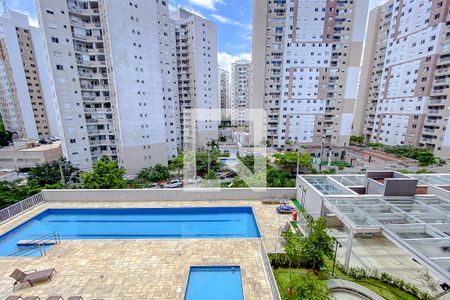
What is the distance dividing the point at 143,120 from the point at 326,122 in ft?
106

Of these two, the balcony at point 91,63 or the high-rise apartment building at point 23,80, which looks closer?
the balcony at point 91,63

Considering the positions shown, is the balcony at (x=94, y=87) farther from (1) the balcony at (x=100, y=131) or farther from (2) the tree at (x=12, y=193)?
(2) the tree at (x=12, y=193)

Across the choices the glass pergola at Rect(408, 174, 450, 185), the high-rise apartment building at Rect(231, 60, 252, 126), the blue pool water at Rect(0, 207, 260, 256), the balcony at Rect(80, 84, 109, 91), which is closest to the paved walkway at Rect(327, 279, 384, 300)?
the blue pool water at Rect(0, 207, 260, 256)

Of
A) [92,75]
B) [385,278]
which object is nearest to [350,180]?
[385,278]

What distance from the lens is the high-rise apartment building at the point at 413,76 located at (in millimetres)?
28141

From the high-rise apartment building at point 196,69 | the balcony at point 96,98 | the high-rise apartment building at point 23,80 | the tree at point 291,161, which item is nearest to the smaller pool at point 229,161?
the tree at point 291,161

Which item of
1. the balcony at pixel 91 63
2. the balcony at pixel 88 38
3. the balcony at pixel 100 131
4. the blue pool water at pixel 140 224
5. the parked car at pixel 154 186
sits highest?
the balcony at pixel 88 38

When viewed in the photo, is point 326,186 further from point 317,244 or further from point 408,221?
point 317,244

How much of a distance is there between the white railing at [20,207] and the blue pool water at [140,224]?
1.24 meters

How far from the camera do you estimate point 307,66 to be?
32.8 metres

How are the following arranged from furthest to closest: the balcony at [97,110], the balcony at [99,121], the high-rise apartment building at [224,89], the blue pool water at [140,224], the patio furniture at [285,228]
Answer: the high-rise apartment building at [224,89] → the balcony at [99,121] → the balcony at [97,110] → the blue pool water at [140,224] → the patio furniture at [285,228]

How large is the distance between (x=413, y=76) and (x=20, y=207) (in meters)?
52.6

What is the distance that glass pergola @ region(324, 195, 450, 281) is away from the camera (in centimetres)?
580

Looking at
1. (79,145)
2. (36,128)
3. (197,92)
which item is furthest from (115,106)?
(36,128)
